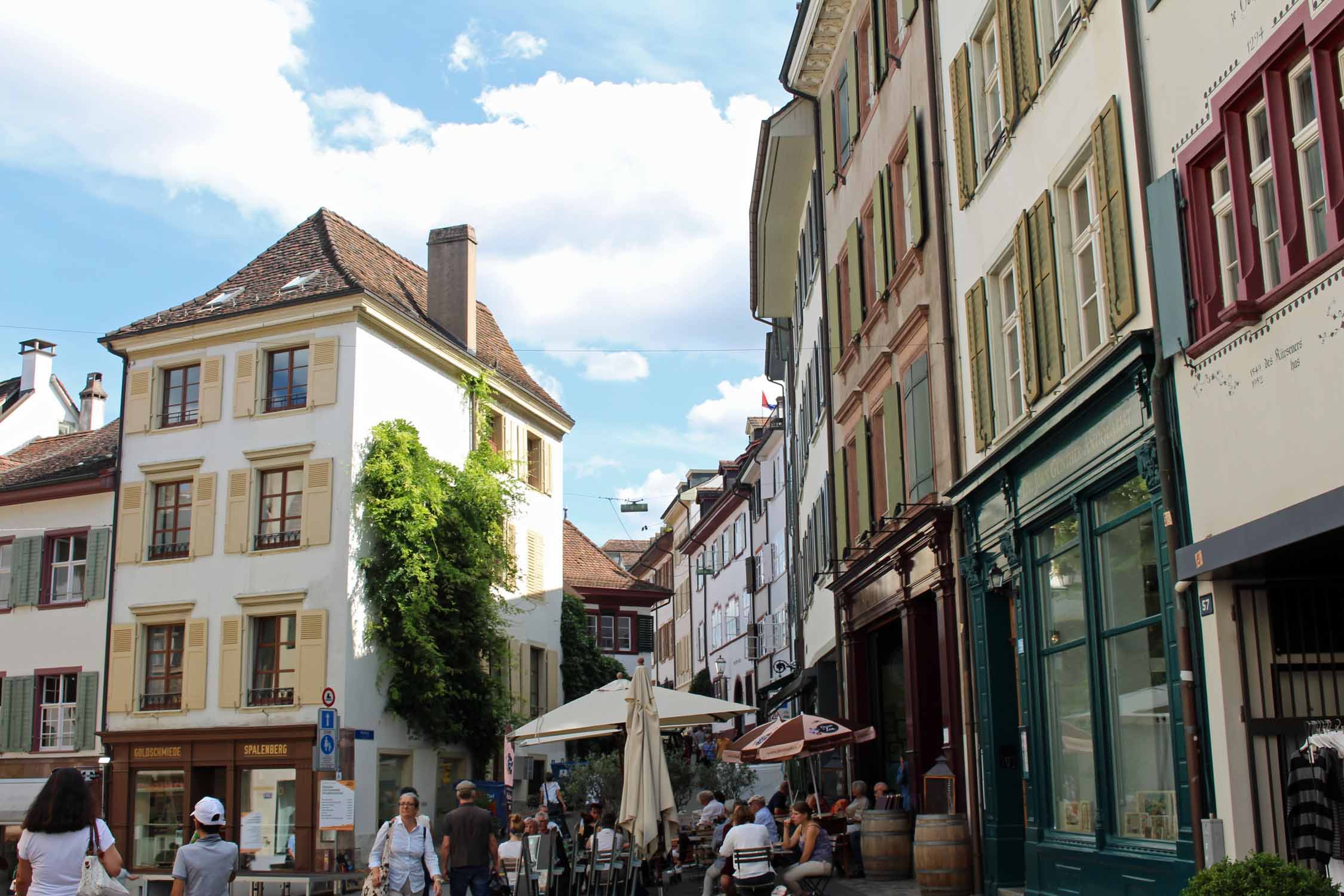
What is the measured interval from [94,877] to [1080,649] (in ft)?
28.5

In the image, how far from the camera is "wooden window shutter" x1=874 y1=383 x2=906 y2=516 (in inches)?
735

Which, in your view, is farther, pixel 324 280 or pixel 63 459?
pixel 63 459

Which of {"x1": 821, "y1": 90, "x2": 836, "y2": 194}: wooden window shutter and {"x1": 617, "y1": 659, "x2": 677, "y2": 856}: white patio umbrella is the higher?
{"x1": 821, "y1": 90, "x2": 836, "y2": 194}: wooden window shutter

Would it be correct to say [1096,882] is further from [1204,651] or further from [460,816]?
[460,816]

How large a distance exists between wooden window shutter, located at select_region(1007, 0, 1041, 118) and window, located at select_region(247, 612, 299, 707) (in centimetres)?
2248

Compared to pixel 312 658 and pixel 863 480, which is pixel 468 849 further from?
pixel 312 658

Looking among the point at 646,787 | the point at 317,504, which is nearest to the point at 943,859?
the point at 646,787

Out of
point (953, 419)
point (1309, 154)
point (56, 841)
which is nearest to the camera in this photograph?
point (56, 841)

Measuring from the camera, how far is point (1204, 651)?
10.1m

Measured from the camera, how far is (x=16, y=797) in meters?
33.5

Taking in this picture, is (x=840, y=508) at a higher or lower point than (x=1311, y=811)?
higher

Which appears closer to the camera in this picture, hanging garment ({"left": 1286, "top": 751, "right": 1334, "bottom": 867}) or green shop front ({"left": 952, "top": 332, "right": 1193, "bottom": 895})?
hanging garment ({"left": 1286, "top": 751, "right": 1334, "bottom": 867})

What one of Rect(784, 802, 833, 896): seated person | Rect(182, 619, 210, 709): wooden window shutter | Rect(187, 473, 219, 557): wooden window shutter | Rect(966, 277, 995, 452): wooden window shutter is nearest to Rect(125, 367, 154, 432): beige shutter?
Rect(187, 473, 219, 557): wooden window shutter

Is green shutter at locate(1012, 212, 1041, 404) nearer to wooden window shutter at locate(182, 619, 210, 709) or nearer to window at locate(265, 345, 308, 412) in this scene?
window at locate(265, 345, 308, 412)
